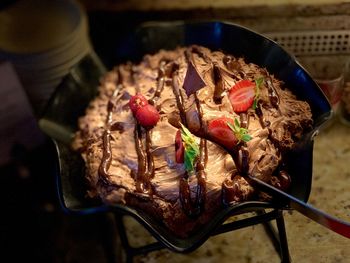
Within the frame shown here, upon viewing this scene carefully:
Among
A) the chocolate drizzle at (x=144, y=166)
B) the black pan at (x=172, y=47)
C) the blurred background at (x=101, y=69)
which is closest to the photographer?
the black pan at (x=172, y=47)

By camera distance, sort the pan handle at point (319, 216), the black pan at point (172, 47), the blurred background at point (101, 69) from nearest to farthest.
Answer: the pan handle at point (319, 216) → the black pan at point (172, 47) → the blurred background at point (101, 69)

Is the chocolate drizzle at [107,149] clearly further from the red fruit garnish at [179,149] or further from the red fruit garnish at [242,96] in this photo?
the red fruit garnish at [242,96]

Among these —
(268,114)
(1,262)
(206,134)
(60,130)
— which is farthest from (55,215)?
(268,114)

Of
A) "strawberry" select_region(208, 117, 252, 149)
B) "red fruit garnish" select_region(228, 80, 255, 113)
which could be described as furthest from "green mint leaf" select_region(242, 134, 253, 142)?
"red fruit garnish" select_region(228, 80, 255, 113)

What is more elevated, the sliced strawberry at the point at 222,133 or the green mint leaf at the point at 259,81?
the green mint leaf at the point at 259,81

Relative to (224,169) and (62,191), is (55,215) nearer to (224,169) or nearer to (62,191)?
(62,191)

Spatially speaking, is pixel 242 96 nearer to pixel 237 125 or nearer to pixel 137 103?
pixel 237 125

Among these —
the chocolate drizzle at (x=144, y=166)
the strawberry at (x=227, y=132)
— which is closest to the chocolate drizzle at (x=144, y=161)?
the chocolate drizzle at (x=144, y=166)

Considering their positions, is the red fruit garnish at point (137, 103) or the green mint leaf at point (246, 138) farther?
the red fruit garnish at point (137, 103)

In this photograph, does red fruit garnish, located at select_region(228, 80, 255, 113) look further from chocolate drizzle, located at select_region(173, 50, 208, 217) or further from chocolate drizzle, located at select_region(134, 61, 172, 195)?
chocolate drizzle, located at select_region(134, 61, 172, 195)
